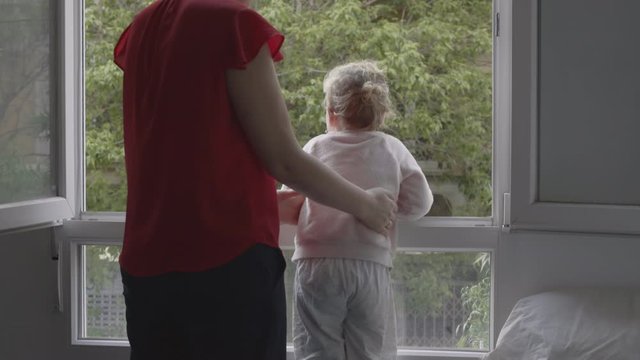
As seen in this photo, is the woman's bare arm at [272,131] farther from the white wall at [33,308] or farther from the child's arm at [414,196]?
the white wall at [33,308]

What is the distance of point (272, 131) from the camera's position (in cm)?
164

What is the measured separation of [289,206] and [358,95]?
33 centimetres

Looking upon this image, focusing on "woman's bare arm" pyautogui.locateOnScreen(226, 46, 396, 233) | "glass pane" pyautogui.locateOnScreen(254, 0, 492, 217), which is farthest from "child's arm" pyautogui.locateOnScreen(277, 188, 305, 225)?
"woman's bare arm" pyautogui.locateOnScreen(226, 46, 396, 233)

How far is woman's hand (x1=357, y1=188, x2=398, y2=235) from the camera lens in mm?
1942

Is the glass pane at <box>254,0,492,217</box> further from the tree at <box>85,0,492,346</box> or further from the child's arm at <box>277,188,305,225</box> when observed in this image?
the child's arm at <box>277,188,305,225</box>

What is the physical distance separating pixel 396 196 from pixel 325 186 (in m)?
0.53

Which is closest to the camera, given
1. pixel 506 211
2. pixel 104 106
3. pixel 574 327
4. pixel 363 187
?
pixel 574 327

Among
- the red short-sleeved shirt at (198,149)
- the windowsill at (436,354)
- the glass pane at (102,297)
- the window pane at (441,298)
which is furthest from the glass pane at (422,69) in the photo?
the red short-sleeved shirt at (198,149)

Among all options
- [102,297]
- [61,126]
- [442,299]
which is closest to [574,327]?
[442,299]

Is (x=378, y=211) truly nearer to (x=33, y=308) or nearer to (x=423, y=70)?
(x=423, y=70)

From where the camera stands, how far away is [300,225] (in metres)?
2.22

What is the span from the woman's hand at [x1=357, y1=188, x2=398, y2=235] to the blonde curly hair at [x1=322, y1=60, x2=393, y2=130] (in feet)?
0.73

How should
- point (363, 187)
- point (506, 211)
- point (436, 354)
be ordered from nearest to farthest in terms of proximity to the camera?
point (363, 187) < point (506, 211) < point (436, 354)

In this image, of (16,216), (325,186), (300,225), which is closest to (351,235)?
(300,225)
